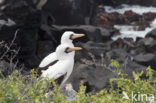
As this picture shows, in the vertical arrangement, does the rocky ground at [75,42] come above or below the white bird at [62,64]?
below

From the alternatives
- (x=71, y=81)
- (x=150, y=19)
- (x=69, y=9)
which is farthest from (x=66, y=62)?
(x=150, y=19)

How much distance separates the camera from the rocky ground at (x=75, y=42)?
6.01 meters

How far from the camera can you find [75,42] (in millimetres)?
11375

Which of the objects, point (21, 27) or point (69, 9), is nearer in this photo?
point (21, 27)

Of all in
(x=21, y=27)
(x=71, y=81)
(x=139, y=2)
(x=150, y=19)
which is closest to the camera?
(x=71, y=81)

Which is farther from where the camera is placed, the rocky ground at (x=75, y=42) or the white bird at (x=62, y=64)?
the rocky ground at (x=75, y=42)

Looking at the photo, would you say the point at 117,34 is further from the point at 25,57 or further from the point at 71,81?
the point at 71,81

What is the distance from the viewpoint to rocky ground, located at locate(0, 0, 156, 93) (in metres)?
6.01

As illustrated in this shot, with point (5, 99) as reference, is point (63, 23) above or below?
below

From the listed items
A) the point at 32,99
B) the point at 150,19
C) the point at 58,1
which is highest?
the point at 32,99

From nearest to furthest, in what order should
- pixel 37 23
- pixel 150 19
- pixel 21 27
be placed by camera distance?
pixel 21 27, pixel 37 23, pixel 150 19

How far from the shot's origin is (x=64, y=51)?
4.41 metres

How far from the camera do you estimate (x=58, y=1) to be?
14.0 metres

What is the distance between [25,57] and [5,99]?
22.6 ft
